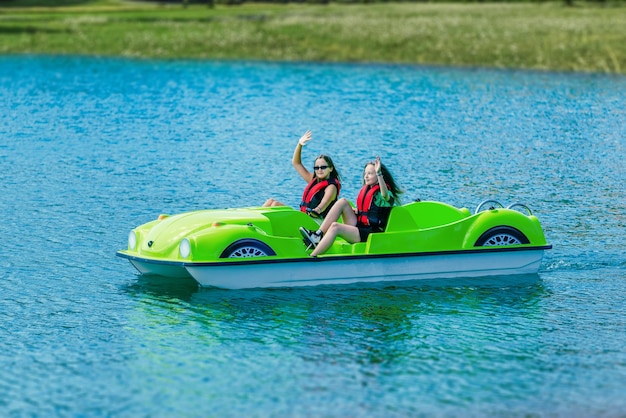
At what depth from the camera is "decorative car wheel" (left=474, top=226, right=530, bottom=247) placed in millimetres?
14539

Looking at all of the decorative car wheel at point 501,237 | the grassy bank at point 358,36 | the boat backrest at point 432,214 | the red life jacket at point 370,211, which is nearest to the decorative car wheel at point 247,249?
the red life jacket at point 370,211

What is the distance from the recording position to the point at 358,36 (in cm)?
5106

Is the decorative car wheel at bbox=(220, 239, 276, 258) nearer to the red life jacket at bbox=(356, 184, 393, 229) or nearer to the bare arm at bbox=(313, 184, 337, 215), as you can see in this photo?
the bare arm at bbox=(313, 184, 337, 215)

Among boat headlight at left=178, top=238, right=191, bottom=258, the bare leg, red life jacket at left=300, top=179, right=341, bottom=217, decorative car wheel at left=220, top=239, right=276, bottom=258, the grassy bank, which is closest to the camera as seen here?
boat headlight at left=178, top=238, right=191, bottom=258

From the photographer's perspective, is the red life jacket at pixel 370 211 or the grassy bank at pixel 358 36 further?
the grassy bank at pixel 358 36

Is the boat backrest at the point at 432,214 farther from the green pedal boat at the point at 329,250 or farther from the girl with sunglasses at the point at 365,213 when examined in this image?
the girl with sunglasses at the point at 365,213

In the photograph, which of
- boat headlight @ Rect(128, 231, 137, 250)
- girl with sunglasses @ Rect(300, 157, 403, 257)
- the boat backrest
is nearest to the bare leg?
girl with sunglasses @ Rect(300, 157, 403, 257)

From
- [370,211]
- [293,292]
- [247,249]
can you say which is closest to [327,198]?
[370,211]

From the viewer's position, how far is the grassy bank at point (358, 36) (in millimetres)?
46875

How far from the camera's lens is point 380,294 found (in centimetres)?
1381

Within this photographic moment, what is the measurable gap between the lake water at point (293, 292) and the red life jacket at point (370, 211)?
0.92 m

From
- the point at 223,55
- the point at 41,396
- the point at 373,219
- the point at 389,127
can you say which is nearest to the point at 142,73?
the point at 223,55

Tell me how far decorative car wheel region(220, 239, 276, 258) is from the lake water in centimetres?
53

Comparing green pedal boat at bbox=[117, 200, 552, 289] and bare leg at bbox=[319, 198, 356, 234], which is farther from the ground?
bare leg at bbox=[319, 198, 356, 234]
